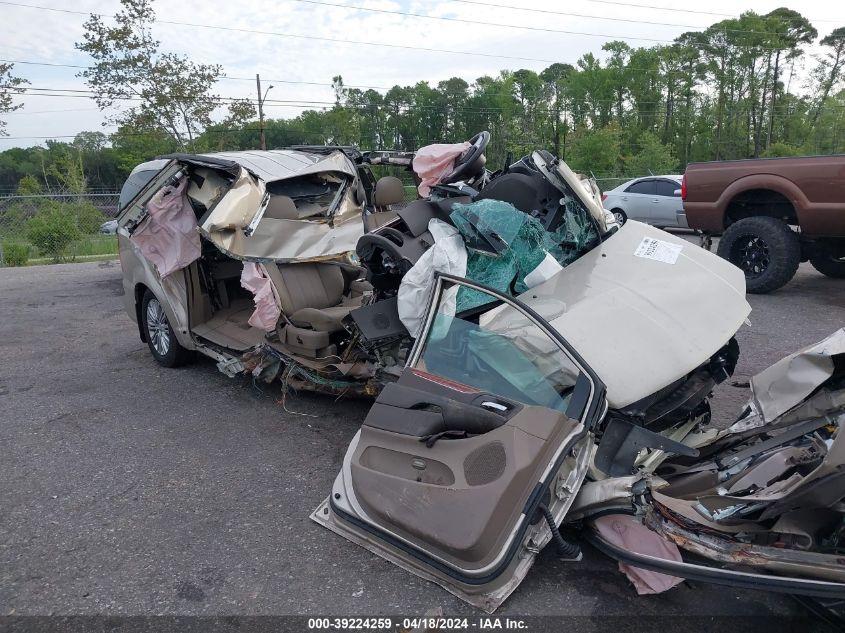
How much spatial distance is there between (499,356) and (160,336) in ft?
13.5

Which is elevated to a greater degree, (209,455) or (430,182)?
(430,182)

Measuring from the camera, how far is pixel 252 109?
84.0 ft

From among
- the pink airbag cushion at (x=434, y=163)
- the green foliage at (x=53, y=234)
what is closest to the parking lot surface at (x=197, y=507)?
the pink airbag cushion at (x=434, y=163)

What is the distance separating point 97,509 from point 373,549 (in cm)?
175

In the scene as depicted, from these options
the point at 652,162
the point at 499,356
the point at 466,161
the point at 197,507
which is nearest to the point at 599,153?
the point at 652,162

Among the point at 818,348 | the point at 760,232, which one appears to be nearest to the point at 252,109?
the point at 760,232

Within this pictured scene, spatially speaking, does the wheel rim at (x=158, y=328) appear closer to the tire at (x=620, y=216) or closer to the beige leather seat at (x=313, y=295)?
the beige leather seat at (x=313, y=295)

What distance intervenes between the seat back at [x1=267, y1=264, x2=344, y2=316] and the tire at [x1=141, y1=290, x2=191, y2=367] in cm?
145

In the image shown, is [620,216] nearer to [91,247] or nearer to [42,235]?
[42,235]

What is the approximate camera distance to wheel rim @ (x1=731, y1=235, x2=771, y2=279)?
26.6 feet

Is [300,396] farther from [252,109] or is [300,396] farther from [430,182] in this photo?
[252,109]

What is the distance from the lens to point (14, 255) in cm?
1571

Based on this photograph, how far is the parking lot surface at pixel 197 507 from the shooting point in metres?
2.72

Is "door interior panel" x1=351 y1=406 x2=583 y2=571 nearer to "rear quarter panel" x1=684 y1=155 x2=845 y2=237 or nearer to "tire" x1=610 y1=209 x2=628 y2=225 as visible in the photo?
"tire" x1=610 y1=209 x2=628 y2=225
